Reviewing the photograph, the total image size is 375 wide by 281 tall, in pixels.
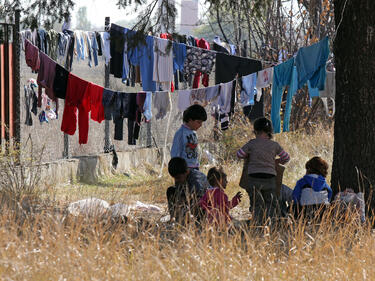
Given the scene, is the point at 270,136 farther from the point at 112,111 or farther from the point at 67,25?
the point at 67,25

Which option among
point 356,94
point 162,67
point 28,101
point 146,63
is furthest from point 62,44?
point 356,94

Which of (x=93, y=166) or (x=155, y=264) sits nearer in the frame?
(x=155, y=264)

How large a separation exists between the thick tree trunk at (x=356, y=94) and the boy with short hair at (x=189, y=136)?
1.51 meters

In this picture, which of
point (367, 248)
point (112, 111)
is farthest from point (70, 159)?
point (367, 248)

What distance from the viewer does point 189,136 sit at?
23.6ft

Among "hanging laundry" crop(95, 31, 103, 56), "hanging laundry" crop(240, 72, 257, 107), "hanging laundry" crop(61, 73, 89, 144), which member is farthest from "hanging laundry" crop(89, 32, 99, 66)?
"hanging laundry" crop(240, 72, 257, 107)

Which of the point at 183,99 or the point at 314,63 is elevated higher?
the point at 314,63

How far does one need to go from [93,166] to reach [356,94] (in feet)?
17.3

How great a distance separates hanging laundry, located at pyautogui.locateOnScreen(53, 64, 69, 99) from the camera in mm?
8961

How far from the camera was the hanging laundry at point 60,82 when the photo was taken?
896 centimetres

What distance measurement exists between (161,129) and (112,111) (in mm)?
4430

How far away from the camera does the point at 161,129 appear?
1370cm

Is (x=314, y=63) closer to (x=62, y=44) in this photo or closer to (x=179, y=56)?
(x=179, y=56)

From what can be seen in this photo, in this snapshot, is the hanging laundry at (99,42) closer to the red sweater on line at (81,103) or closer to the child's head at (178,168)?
the red sweater on line at (81,103)
